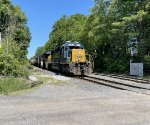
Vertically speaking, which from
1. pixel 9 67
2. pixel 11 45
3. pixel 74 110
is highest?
pixel 11 45

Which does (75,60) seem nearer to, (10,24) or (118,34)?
(118,34)

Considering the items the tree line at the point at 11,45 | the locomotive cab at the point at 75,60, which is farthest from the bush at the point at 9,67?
the locomotive cab at the point at 75,60

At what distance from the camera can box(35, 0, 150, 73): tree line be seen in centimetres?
3600

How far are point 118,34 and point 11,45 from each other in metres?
11.4

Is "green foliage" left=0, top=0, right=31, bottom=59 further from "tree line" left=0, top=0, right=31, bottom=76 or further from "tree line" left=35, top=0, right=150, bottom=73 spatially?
"tree line" left=35, top=0, right=150, bottom=73

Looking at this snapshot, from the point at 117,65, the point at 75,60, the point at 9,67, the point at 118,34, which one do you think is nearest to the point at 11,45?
the point at 75,60

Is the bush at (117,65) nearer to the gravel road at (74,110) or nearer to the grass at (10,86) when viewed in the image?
the grass at (10,86)

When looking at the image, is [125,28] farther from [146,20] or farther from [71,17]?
[71,17]

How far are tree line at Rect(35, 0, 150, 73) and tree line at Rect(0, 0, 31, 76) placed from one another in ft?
30.0

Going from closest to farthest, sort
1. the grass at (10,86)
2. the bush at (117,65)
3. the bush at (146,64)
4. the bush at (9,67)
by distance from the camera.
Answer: the grass at (10,86)
the bush at (9,67)
the bush at (146,64)
the bush at (117,65)

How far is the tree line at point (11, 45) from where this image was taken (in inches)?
1016

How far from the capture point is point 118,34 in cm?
3844

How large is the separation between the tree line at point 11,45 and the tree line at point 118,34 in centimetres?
914

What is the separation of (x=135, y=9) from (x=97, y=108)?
26.5 m
